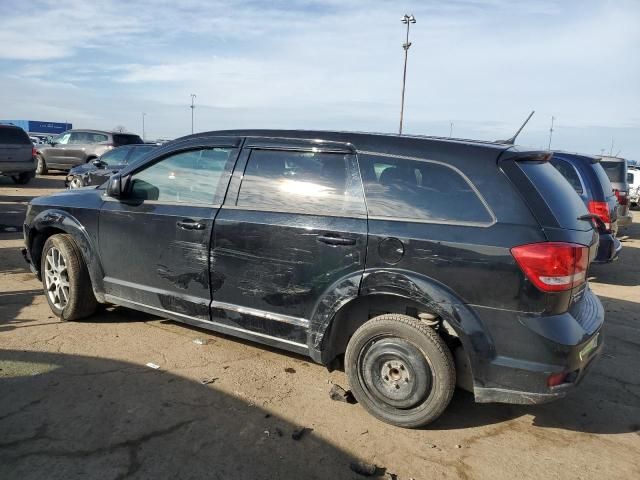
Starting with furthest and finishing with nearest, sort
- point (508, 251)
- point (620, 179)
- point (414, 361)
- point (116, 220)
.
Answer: point (620, 179) < point (116, 220) < point (414, 361) < point (508, 251)

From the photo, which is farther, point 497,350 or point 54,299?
point 54,299

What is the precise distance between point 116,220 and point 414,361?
2.67m

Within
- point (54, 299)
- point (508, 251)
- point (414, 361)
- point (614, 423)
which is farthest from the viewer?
point (54, 299)

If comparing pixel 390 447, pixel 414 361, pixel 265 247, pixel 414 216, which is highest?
pixel 414 216

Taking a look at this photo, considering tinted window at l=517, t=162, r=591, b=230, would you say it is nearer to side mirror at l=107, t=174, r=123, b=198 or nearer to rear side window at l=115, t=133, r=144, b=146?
side mirror at l=107, t=174, r=123, b=198

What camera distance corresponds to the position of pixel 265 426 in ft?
10.1

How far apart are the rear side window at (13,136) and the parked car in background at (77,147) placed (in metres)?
2.78

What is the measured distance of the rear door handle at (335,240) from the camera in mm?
3158

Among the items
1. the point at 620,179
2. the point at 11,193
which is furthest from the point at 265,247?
the point at 11,193

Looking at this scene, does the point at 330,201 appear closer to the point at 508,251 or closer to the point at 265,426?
the point at 508,251

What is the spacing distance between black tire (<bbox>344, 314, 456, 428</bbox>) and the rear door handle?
0.50 m

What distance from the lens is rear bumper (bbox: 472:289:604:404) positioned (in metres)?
2.74

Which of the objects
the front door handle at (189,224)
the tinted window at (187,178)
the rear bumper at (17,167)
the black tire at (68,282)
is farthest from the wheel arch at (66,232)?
the rear bumper at (17,167)

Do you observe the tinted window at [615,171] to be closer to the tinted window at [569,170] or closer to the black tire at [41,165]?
the tinted window at [569,170]
